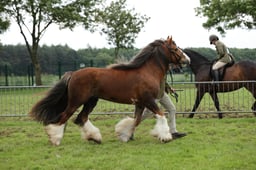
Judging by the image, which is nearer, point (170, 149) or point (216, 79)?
point (170, 149)

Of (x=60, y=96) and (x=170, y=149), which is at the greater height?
(x=60, y=96)

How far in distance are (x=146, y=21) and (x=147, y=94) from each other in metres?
30.5

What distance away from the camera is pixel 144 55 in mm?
8117

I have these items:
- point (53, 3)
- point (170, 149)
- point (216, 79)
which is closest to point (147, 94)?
point (170, 149)

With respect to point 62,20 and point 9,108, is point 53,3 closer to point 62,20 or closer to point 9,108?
point 62,20

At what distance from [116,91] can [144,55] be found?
0.96 metres

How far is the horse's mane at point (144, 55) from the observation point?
803 centimetres

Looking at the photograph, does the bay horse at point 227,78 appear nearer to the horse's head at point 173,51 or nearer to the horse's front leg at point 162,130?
the horse's head at point 173,51

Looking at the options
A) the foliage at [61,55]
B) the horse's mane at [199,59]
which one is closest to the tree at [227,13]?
the foliage at [61,55]

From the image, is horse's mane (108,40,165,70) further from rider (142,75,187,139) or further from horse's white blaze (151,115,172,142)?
horse's white blaze (151,115,172,142)

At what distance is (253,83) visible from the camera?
1177cm

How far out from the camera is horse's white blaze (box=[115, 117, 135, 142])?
26.6ft

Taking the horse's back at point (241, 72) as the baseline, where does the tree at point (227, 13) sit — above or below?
above

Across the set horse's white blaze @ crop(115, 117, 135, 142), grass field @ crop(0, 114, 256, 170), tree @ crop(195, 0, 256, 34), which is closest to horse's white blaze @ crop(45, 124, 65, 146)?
grass field @ crop(0, 114, 256, 170)
